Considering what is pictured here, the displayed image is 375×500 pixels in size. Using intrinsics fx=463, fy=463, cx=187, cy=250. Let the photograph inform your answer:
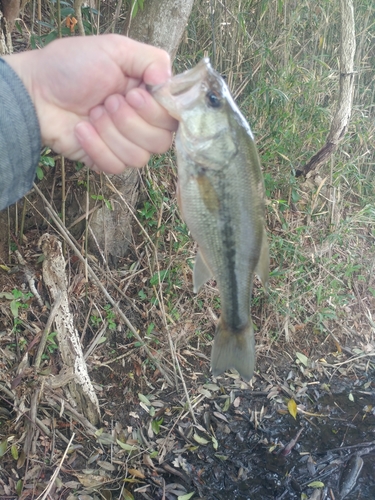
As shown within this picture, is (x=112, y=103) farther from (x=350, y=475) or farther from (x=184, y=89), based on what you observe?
(x=350, y=475)

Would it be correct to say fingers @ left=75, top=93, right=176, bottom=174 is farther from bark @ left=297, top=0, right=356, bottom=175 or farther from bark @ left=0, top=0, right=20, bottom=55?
bark @ left=297, top=0, right=356, bottom=175

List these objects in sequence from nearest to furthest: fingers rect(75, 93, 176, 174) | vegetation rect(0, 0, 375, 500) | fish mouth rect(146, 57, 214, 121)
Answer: fish mouth rect(146, 57, 214, 121), fingers rect(75, 93, 176, 174), vegetation rect(0, 0, 375, 500)

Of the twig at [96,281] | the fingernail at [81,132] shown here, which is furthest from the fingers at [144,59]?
the twig at [96,281]

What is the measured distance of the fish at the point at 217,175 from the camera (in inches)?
64.9

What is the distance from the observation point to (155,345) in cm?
385

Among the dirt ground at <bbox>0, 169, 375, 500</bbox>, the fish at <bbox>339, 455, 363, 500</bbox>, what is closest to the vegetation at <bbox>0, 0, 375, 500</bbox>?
the dirt ground at <bbox>0, 169, 375, 500</bbox>

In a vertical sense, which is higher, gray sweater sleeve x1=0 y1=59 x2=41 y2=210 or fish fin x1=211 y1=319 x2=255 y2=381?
gray sweater sleeve x1=0 y1=59 x2=41 y2=210

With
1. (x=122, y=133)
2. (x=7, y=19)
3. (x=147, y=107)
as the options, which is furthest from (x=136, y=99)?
(x=7, y=19)

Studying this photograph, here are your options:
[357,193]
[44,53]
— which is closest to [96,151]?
[44,53]

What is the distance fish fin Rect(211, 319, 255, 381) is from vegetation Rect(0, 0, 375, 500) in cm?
147

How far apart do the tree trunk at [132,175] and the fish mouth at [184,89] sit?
1797mm

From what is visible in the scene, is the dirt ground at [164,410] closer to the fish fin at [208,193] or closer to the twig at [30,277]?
the twig at [30,277]

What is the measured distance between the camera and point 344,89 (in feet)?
14.4

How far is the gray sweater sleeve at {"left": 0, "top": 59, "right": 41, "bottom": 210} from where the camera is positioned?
1.66 meters
